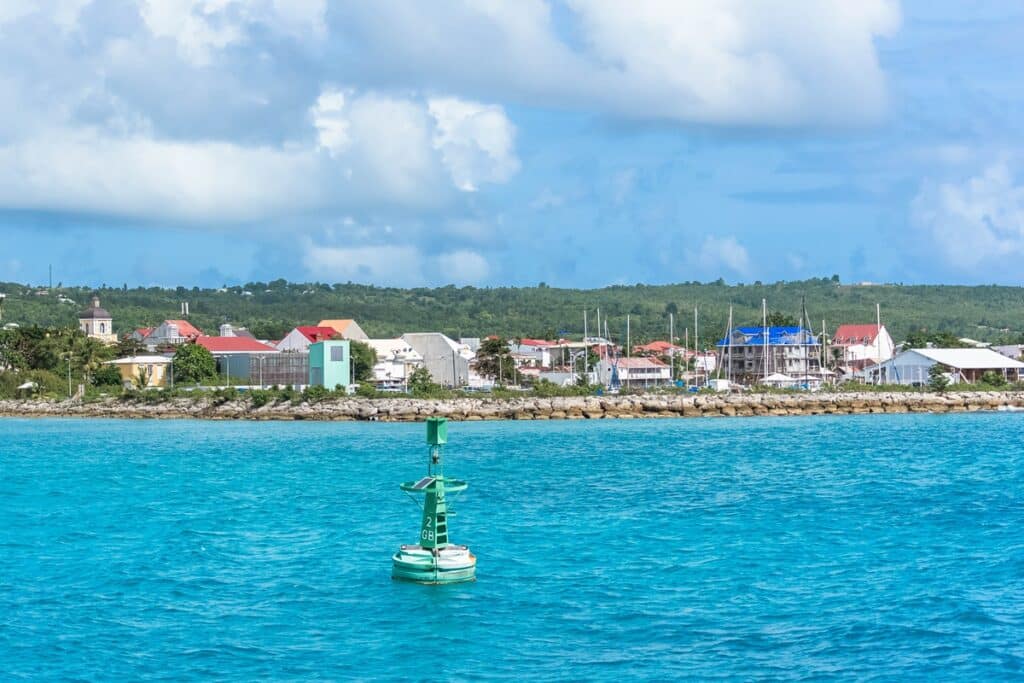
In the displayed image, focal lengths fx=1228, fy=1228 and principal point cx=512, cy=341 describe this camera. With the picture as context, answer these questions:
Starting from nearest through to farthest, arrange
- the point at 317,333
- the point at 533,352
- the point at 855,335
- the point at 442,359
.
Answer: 1. the point at 442,359
2. the point at 317,333
3. the point at 855,335
4. the point at 533,352

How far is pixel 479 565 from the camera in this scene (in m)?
20.9

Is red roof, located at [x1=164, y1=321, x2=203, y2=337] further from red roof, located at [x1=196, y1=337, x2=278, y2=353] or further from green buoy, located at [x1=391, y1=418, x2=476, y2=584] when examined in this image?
green buoy, located at [x1=391, y1=418, x2=476, y2=584]

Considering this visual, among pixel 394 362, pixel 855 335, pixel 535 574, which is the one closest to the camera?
pixel 535 574

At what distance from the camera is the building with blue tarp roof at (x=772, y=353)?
360ft

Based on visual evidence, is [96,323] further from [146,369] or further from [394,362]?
[394,362]

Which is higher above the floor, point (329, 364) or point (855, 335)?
point (855, 335)

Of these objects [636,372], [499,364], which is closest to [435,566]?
[499,364]

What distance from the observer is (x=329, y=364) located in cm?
8844

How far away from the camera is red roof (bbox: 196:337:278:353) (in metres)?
100

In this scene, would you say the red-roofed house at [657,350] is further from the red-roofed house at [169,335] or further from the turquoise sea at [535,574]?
the turquoise sea at [535,574]

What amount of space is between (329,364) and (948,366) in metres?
47.8

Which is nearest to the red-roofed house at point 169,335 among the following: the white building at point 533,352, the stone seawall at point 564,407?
the white building at point 533,352

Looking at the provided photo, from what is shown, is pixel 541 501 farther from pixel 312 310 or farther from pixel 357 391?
pixel 312 310

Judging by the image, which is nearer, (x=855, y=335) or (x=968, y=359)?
(x=968, y=359)
